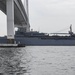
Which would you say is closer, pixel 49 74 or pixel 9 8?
pixel 49 74

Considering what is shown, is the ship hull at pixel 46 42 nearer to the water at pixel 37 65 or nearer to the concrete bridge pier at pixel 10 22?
the concrete bridge pier at pixel 10 22

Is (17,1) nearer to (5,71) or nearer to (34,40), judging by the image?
(34,40)

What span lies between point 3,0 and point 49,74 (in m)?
50.3

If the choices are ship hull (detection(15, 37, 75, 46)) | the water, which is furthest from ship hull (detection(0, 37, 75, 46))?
the water

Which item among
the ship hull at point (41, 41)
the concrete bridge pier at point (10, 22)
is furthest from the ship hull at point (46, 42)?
the concrete bridge pier at point (10, 22)

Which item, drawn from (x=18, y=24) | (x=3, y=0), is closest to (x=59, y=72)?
(x=3, y=0)

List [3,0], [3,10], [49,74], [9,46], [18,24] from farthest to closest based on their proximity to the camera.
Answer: [18,24] → [3,10] → [3,0] → [9,46] → [49,74]

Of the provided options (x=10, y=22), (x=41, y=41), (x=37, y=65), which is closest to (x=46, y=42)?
(x=41, y=41)

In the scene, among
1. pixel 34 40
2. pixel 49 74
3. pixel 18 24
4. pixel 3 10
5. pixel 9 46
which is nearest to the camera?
pixel 49 74

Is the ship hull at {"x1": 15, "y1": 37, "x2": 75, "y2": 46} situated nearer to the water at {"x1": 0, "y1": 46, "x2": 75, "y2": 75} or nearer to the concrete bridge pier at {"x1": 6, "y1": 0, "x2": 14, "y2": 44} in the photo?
the concrete bridge pier at {"x1": 6, "y1": 0, "x2": 14, "y2": 44}

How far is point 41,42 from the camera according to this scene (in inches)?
3418

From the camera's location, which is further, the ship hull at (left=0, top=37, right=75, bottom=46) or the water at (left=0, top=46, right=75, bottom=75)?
the ship hull at (left=0, top=37, right=75, bottom=46)

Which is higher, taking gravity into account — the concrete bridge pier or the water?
the concrete bridge pier

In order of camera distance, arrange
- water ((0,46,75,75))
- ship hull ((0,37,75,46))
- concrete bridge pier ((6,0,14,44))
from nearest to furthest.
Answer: water ((0,46,75,75)), concrete bridge pier ((6,0,14,44)), ship hull ((0,37,75,46))
